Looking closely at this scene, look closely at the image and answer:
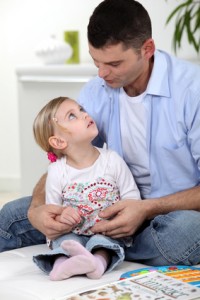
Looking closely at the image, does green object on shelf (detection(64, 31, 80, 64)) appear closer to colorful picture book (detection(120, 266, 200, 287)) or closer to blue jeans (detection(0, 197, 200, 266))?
blue jeans (detection(0, 197, 200, 266))

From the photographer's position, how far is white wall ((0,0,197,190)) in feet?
13.6

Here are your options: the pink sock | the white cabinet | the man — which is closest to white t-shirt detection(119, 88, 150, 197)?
the man

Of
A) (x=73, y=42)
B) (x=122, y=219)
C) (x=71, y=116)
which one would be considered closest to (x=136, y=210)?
(x=122, y=219)

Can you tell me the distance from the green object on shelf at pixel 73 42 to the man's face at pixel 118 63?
6.21 ft

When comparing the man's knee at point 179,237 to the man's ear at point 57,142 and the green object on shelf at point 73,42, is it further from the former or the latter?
the green object on shelf at point 73,42

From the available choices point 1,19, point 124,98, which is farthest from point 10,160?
point 124,98

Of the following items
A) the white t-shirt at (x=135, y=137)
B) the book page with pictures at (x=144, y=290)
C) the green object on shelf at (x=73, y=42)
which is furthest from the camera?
the green object on shelf at (x=73, y=42)

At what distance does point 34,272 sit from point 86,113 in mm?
517

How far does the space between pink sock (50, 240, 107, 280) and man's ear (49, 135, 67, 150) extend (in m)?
0.34

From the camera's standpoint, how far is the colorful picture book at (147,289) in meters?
1.64

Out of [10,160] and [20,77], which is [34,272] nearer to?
[20,77]

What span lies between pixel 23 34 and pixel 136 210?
105 inches

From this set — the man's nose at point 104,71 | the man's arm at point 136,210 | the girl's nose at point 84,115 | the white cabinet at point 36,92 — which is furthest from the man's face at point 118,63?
the white cabinet at point 36,92

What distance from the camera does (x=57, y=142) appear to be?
6.82ft
